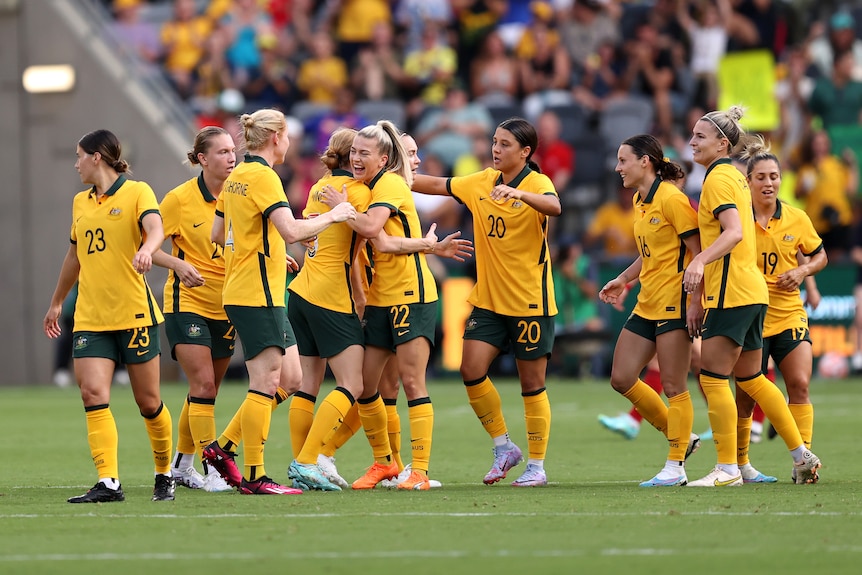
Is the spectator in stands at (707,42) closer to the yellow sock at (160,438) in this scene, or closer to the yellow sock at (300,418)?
the yellow sock at (300,418)

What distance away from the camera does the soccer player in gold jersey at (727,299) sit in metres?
8.91

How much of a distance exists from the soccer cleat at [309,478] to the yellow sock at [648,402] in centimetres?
211

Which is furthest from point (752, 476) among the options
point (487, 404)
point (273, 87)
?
point (273, 87)

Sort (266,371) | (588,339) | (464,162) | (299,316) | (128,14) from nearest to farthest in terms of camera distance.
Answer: (266,371), (299,316), (588,339), (464,162), (128,14)

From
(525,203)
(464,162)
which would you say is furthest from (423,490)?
(464,162)

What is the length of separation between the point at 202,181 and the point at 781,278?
396cm

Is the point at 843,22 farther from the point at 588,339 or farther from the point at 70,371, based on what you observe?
the point at 70,371

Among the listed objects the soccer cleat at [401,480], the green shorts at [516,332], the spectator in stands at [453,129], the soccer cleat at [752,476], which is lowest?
the soccer cleat at [752,476]

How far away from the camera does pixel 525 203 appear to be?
9258 mm

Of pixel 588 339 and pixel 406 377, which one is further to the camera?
pixel 588 339

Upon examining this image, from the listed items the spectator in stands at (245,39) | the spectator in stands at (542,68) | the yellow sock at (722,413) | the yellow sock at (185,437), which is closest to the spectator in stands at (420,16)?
the spectator in stands at (542,68)

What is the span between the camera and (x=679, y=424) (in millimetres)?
9336

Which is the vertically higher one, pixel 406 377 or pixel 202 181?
pixel 202 181

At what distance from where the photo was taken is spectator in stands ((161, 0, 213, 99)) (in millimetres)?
25266
